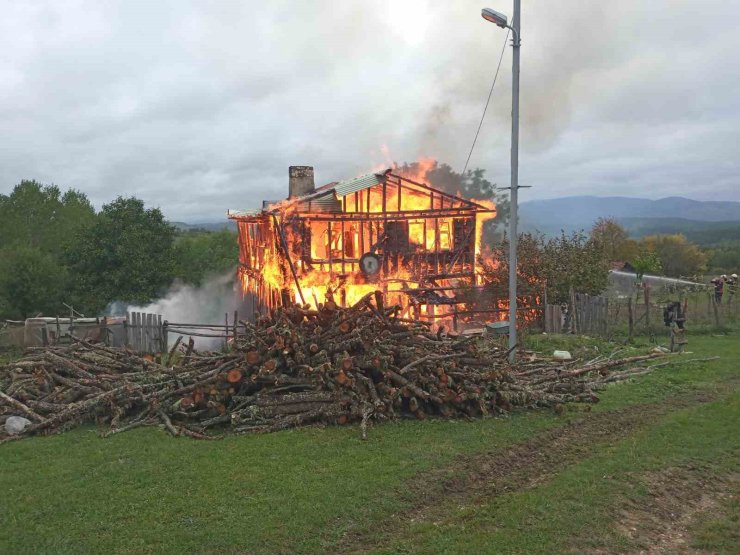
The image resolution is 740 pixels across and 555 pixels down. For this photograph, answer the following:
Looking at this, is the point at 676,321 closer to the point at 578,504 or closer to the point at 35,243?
the point at 578,504

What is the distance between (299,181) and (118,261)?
48.4 ft

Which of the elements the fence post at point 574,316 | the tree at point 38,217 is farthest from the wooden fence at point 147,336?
the tree at point 38,217

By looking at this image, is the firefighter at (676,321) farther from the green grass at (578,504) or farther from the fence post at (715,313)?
the green grass at (578,504)

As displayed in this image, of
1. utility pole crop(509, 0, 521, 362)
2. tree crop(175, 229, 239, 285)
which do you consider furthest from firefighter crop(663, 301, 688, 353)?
tree crop(175, 229, 239, 285)

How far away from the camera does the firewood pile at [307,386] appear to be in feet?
36.5

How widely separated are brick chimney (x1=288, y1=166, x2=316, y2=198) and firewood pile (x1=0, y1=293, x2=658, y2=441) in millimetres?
16470

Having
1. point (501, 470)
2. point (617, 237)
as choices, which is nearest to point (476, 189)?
point (617, 237)

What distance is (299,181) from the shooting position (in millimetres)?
28781

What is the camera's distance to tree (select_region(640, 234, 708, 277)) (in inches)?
2680

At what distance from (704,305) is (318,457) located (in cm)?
2029

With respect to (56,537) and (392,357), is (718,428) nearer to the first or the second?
(392,357)

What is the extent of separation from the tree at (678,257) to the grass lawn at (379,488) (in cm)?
6383

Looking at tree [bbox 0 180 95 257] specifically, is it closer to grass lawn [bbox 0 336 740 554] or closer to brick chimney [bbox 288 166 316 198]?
brick chimney [bbox 288 166 316 198]

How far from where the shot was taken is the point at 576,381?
12.9 m
